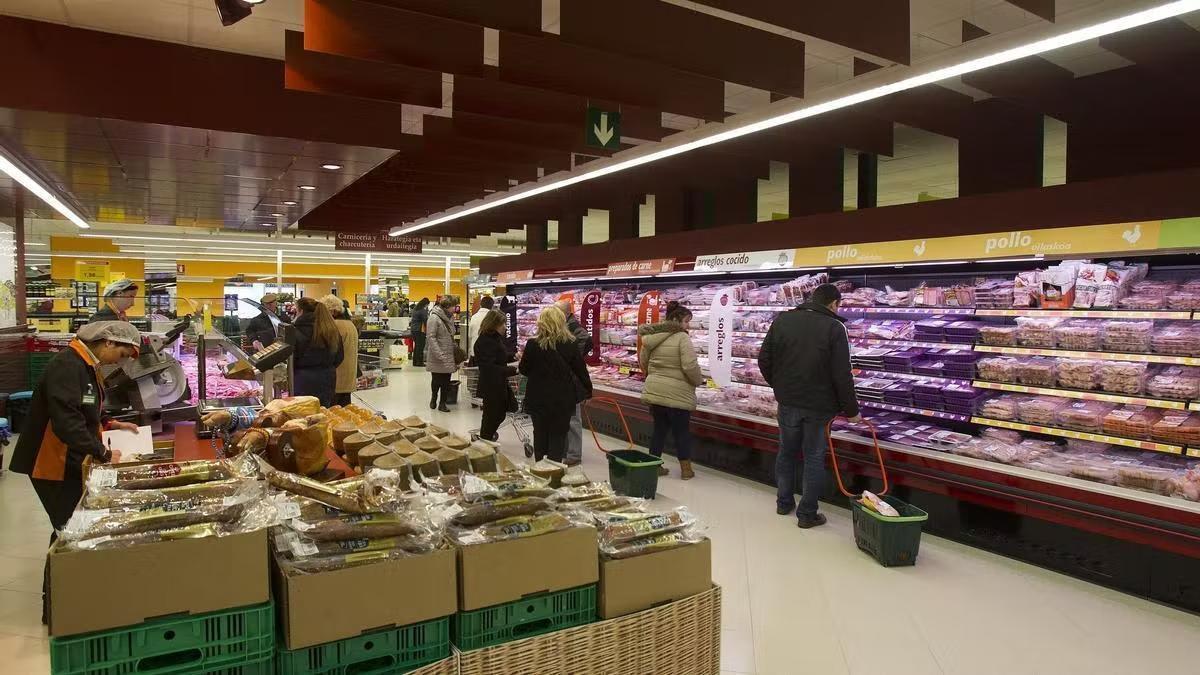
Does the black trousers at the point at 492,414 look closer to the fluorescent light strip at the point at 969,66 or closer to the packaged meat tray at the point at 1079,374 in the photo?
the fluorescent light strip at the point at 969,66

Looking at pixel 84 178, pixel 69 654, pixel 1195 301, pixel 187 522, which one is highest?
pixel 84 178

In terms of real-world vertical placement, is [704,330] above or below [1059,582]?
above

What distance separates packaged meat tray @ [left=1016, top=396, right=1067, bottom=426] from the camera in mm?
4656

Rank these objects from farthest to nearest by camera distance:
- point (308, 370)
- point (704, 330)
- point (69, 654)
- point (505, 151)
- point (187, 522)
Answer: point (704, 330), point (505, 151), point (308, 370), point (187, 522), point (69, 654)

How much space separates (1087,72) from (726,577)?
486 cm

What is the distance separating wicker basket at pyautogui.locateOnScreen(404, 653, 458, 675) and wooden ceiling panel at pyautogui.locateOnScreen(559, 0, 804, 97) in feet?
10.7

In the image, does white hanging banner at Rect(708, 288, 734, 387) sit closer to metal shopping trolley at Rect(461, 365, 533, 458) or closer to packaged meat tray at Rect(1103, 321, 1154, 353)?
metal shopping trolley at Rect(461, 365, 533, 458)

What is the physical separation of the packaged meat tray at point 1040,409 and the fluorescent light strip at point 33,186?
8050 millimetres

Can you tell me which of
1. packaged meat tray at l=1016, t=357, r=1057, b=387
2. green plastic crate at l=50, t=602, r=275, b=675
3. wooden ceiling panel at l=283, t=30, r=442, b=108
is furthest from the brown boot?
green plastic crate at l=50, t=602, r=275, b=675

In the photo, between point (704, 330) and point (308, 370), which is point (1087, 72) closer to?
point (704, 330)

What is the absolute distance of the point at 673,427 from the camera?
6.70 metres

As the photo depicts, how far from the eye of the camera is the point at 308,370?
639cm

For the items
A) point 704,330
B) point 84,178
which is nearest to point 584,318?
point 704,330

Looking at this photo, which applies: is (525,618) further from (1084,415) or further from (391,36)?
(1084,415)
